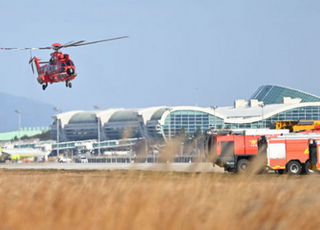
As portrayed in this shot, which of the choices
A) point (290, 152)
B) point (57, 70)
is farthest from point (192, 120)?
point (290, 152)

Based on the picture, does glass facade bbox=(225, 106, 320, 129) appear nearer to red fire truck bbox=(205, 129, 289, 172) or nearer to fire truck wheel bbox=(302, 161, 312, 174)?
red fire truck bbox=(205, 129, 289, 172)

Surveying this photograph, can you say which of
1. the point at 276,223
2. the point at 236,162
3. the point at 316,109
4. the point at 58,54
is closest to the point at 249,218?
the point at 276,223

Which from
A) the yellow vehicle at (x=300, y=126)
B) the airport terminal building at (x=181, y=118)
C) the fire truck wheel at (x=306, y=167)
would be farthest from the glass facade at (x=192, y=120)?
the fire truck wheel at (x=306, y=167)

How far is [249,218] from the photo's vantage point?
854cm

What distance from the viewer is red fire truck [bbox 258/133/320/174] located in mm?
37594

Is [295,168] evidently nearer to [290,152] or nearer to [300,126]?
[290,152]

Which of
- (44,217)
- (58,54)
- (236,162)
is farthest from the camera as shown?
(58,54)

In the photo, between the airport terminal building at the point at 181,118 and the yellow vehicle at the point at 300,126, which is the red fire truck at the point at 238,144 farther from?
the airport terminal building at the point at 181,118

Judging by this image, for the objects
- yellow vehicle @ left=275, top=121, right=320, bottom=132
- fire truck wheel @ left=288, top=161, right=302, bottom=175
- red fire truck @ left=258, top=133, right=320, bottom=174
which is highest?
yellow vehicle @ left=275, top=121, right=320, bottom=132

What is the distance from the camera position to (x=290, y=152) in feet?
124

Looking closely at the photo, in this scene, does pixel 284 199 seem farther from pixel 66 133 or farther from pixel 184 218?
pixel 66 133

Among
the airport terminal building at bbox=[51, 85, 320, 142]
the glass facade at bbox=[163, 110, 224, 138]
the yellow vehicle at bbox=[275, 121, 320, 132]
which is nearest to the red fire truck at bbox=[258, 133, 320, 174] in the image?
the yellow vehicle at bbox=[275, 121, 320, 132]

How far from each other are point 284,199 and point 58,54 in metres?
40.7

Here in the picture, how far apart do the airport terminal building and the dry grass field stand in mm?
137124
